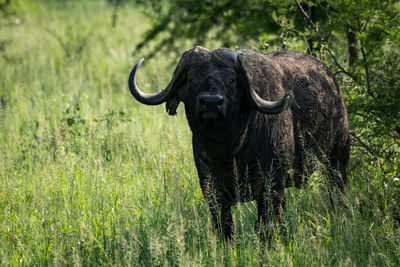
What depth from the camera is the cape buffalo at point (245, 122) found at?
13.8 feet

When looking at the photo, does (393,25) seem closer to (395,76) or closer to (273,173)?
(395,76)

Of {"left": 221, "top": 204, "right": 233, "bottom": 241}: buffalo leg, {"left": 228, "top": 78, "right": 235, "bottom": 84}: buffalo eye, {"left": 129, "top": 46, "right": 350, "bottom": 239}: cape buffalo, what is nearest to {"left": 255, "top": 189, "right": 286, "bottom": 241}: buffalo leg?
{"left": 129, "top": 46, "right": 350, "bottom": 239}: cape buffalo

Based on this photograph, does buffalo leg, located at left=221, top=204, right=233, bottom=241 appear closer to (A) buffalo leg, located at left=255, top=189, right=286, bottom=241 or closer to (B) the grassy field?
(B) the grassy field

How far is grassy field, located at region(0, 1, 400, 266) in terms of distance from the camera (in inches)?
163

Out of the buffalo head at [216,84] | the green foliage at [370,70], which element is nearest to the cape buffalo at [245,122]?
the buffalo head at [216,84]

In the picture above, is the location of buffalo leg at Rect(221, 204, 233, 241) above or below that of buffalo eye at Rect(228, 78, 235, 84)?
below

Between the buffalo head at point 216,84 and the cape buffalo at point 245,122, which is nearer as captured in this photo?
the buffalo head at point 216,84

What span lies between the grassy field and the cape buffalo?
0.26 metres

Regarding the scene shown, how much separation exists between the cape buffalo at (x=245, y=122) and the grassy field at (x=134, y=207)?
0.26 meters


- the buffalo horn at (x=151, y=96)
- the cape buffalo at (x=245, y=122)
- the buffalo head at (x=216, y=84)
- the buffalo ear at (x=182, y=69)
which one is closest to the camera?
the buffalo head at (x=216, y=84)

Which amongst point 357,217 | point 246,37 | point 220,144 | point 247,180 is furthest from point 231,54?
point 246,37

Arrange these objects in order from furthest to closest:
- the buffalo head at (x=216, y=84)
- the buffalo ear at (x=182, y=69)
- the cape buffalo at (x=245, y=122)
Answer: the buffalo ear at (x=182, y=69) < the cape buffalo at (x=245, y=122) < the buffalo head at (x=216, y=84)

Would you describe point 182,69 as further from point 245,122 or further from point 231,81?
point 245,122

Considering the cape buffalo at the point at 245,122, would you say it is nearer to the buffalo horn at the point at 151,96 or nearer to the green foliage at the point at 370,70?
the buffalo horn at the point at 151,96
